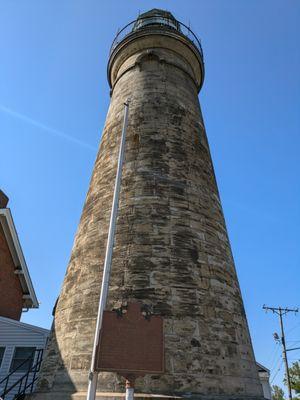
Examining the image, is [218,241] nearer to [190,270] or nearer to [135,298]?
[190,270]

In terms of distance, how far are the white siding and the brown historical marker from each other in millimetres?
7705

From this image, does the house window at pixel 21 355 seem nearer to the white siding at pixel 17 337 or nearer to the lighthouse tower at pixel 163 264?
the white siding at pixel 17 337

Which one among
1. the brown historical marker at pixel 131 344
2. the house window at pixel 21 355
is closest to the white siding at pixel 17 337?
the house window at pixel 21 355

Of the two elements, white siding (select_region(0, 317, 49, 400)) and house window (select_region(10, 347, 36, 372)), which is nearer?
house window (select_region(10, 347, 36, 372))

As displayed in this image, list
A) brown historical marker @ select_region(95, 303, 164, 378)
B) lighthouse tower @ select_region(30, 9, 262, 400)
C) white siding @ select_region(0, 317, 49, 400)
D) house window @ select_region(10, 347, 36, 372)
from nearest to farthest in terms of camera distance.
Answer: brown historical marker @ select_region(95, 303, 164, 378), lighthouse tower @ select_region(30, 9, 262, 400), house window @ select_region(10, 347, 36, 372), white siding @ select_region(0, 317, 49, 400)

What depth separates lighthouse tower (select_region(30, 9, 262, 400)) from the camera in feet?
21.9

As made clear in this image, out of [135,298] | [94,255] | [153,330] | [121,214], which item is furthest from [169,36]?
[153,330]

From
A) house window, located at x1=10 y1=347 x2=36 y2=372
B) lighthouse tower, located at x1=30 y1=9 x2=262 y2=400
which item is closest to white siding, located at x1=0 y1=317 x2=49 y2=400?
house window, located at x1=10 y1=347 x2=36 y2=372

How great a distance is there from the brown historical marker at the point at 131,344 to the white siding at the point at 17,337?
7.71 meters

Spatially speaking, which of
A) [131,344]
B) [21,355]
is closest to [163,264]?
[131,344]

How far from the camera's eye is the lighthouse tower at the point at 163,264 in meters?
6.68

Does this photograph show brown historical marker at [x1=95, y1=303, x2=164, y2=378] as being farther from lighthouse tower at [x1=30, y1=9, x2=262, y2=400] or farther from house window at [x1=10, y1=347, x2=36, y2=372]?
house window at [x1=10, y1=347, x2=36, y2=372]

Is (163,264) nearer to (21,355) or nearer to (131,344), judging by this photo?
(131,344)

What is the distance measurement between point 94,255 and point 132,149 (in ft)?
11.4
